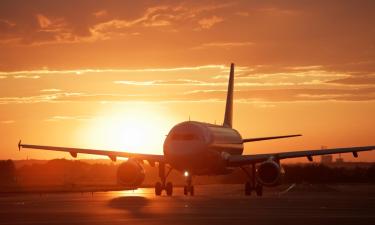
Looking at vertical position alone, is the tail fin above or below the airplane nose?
above

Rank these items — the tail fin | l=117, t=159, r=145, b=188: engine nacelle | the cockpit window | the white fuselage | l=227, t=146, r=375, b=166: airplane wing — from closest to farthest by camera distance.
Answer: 1. the white fuselage
2. the cockpit window
3. l=117, t=159, r=145, b=188: engine nacelle
4. l=227, t=146, r=375, b=166: airplane wing
5. the tail fin

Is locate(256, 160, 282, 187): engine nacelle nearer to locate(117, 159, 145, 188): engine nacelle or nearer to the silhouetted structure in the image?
locate(117, 159, 145, 188): engine nacelle

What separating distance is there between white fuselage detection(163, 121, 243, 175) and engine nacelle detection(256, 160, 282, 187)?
3400mm

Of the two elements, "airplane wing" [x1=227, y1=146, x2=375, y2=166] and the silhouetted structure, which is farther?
the silhouetted structure

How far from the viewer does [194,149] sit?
161 ft

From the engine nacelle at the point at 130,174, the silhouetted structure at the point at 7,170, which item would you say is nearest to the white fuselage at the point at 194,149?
the engine nacelle at the point at 130,174

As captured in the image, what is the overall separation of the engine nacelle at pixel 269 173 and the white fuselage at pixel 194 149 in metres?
3.40

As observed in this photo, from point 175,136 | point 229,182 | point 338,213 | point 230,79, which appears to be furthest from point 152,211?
point 229,182

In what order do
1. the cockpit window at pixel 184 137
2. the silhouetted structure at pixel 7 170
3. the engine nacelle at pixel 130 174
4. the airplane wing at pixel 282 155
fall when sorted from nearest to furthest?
the cockpit window at pixel 184 137, the engine nacelle at pixel 130 174, the airplane wing at pixel 282 155, the silhouetted structure at pixel 7 170

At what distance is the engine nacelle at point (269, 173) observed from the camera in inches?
1933

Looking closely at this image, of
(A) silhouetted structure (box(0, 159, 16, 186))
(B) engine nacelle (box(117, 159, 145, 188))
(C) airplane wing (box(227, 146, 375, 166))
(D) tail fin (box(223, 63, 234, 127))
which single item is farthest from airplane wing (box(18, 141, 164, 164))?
(A) silhouetted structure (box(0, 159, 16, 186))

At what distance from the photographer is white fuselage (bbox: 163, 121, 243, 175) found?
161 ft

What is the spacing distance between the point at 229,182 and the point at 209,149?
36.8 meters

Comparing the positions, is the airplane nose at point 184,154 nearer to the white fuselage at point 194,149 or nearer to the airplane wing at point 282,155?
the white fuselage at point 194,149
